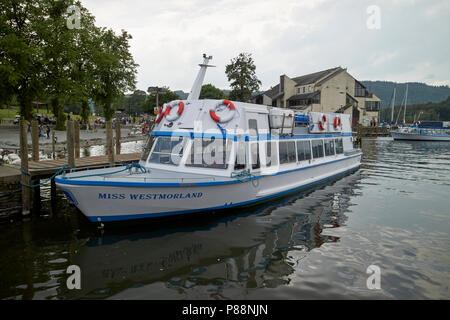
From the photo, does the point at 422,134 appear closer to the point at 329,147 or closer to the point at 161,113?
the point at 329,147

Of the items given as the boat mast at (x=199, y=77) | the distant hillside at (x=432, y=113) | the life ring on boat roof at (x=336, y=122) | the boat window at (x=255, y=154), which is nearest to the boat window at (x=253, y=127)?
the boat window at (x=255, y=154)

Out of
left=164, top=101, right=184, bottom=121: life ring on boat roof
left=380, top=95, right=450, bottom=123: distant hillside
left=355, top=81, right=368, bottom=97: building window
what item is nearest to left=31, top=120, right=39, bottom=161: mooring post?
left=164, top=101, right=184, bottom=121: life ring on boat roof

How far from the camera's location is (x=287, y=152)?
12.8 metres

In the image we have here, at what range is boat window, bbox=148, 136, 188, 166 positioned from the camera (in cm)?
1023

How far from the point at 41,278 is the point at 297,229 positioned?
7013mm

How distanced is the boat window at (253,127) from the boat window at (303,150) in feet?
11.0

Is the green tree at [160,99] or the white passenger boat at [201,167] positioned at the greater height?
the green tree at [160,99]

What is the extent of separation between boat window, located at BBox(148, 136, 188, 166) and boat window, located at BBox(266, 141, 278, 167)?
338 cm

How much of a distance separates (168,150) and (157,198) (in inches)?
92.5

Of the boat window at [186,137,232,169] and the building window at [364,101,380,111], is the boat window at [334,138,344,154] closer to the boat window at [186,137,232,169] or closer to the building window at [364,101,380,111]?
the boat window at [186,137,232,169]

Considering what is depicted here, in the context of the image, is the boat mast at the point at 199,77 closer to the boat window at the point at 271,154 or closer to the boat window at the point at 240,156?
the boat window at the point at 240,156

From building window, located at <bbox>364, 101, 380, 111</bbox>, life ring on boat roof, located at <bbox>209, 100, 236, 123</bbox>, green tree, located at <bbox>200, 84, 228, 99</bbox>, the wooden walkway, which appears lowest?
the wooden walkway

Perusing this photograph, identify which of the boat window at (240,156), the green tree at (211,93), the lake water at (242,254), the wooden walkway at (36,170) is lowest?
the lake water at (242,254)

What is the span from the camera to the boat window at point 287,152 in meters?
12.5
